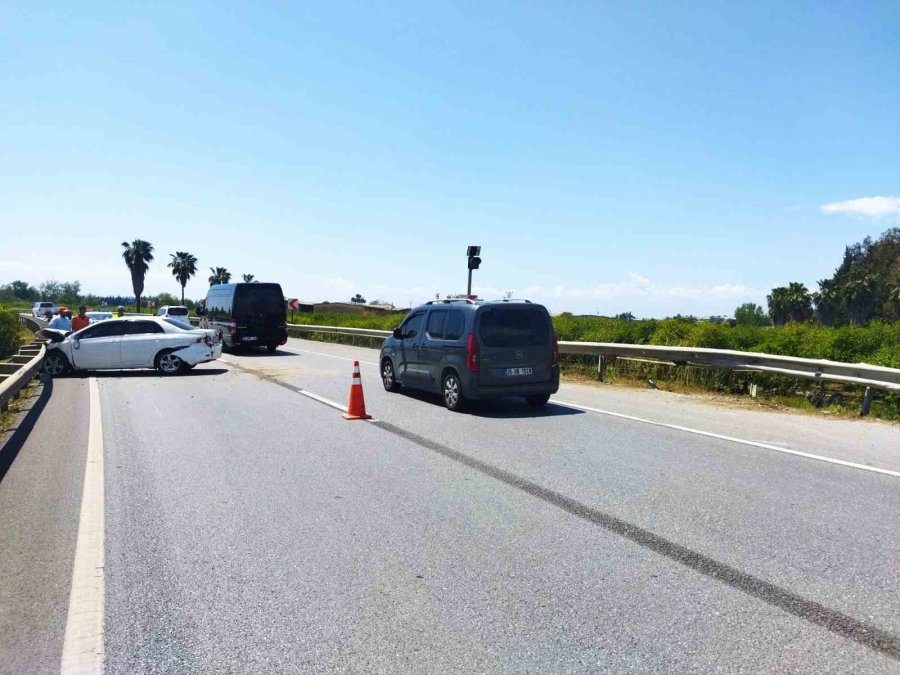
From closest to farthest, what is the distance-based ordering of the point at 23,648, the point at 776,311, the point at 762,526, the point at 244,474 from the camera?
the point at 23,648 → the point at 762,526 → the point at 244,474 → the point at 776,311

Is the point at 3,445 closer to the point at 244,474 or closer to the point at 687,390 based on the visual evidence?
the point at 244,474

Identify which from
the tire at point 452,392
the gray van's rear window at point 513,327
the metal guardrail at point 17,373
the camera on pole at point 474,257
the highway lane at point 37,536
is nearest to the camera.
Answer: the highway lane at point 37,536

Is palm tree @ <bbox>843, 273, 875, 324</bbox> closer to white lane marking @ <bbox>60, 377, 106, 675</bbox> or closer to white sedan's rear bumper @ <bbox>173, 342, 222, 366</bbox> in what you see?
white sedan's rear bumper @ <bbox>173, 342, 222, 366</bbox>

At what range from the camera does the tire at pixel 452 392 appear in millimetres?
11156

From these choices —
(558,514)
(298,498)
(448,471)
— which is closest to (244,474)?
(298,498)

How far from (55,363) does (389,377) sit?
898 centimetres

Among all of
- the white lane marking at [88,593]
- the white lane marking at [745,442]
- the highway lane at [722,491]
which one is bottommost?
the white lane marking at [88,593]

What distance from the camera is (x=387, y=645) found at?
3.41m

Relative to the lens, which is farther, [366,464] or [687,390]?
[687,390]

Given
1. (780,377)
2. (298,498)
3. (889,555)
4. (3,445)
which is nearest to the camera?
(889,555)

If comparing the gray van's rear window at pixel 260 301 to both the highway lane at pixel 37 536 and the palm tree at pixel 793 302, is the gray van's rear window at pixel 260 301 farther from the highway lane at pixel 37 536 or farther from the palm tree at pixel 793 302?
the palm tree at pixel 793 302

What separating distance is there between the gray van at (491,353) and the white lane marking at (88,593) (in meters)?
5.63

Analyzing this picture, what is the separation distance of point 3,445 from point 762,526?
8.14 meters

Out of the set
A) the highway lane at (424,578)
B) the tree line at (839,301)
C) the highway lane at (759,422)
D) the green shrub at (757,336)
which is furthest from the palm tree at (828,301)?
the highway lane at (424,578)
